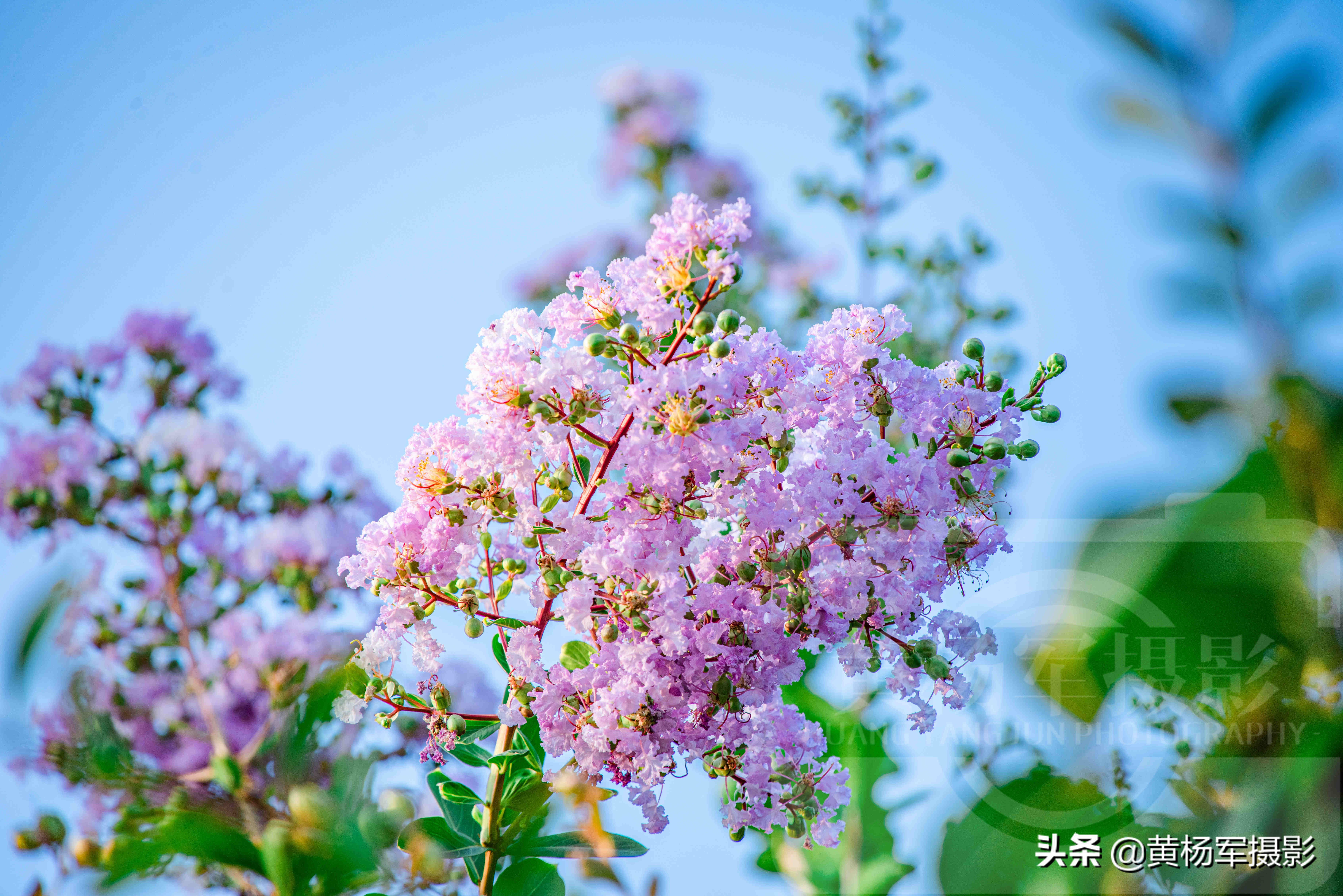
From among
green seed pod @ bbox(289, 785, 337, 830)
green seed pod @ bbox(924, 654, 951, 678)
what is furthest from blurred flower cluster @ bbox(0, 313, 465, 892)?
green seed pod @ bbox(924, 654, 951, 678)

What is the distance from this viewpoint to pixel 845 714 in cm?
208

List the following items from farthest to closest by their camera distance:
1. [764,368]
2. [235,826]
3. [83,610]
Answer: [83,610], [764,368], [235,826]

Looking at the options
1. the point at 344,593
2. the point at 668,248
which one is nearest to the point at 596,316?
the point at 668,248

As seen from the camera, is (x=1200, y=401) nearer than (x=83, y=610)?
Yes

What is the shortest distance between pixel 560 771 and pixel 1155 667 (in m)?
1.10

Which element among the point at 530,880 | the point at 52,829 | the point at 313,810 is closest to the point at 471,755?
the point at 530,880

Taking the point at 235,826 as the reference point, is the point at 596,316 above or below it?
above

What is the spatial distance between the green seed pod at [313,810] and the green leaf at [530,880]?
1.02ft

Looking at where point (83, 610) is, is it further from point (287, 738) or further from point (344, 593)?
point (287, 738)

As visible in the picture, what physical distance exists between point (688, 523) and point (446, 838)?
1.64 ft

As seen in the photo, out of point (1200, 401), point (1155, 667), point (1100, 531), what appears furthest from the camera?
point (1155, 667)

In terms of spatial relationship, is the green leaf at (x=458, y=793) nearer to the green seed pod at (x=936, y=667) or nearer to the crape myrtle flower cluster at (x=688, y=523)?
the crape myrtle flower cluster at (x=688, y=523)

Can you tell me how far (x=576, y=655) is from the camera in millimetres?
1229

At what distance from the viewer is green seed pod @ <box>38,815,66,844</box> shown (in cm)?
128
